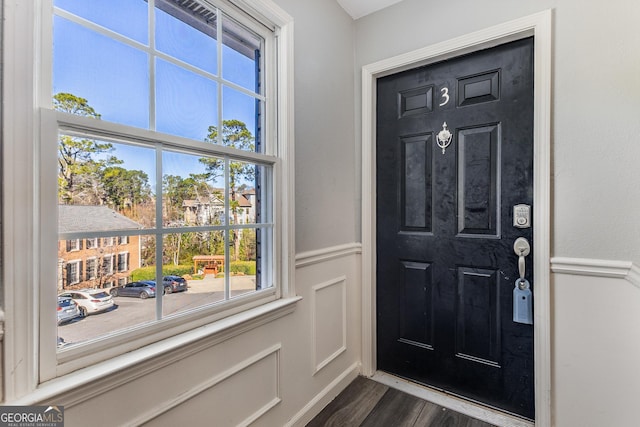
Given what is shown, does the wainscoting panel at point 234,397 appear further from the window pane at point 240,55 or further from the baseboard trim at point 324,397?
the window pane at point 240,55

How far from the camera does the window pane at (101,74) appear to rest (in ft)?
2.65

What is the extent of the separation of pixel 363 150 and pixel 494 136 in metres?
0.75

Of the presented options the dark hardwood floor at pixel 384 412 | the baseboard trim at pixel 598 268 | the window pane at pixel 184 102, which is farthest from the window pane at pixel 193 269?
the baseboard trim at pixel 598 268

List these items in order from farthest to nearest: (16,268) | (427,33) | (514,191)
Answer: (427,33), (514,191), (16,268)

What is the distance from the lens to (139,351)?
0.91m

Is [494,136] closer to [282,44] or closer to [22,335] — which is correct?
[282,44]

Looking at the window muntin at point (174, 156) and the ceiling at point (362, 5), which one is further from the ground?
the ceiling at point (362, 5)

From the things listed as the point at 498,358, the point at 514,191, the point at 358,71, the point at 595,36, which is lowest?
the point at 498,358

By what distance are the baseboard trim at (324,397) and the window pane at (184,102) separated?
4.62 ft

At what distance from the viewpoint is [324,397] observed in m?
1.68

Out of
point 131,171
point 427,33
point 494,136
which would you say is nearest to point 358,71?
point 427,33

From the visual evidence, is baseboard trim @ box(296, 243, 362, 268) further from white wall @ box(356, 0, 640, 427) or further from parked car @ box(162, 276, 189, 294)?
white wall @ box(356, 0, 640, 427)

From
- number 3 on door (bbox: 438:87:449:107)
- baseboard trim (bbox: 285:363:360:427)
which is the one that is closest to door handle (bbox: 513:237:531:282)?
number 3 on door (bbox: 438:87:449:107)

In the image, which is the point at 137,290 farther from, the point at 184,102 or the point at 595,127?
the point at 595,127
